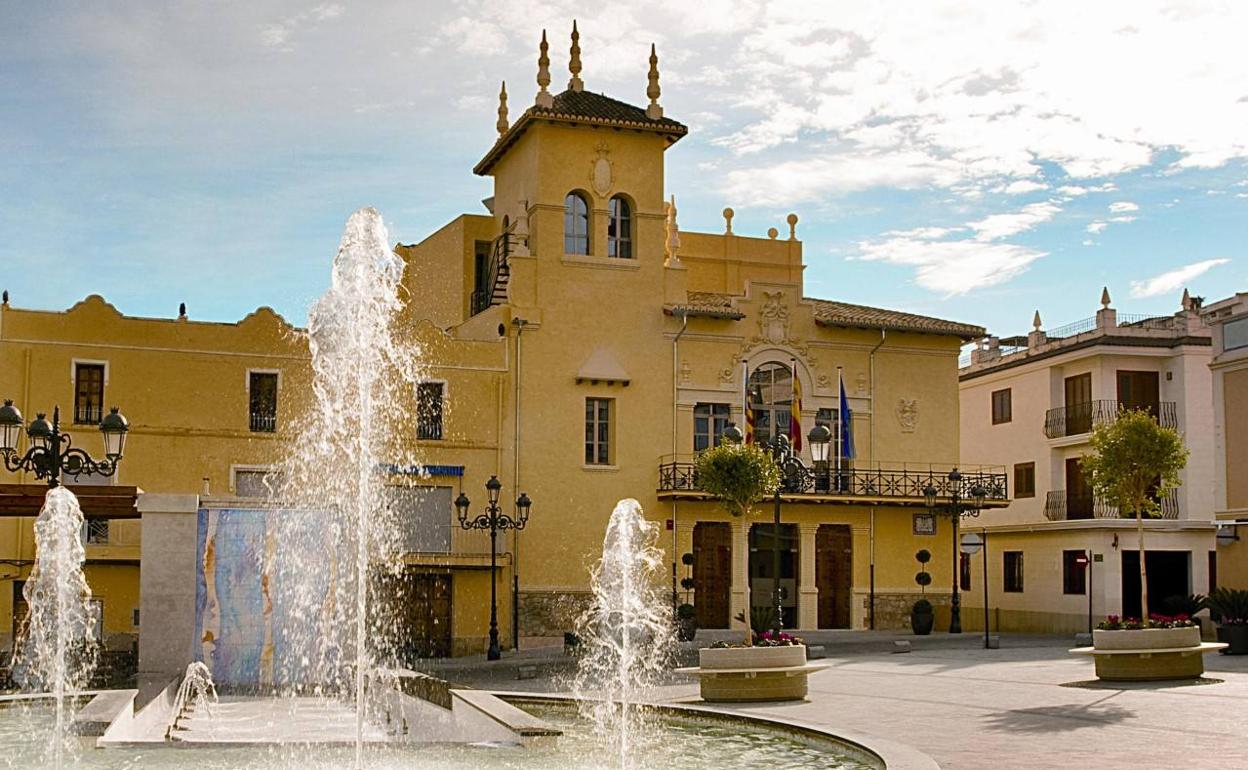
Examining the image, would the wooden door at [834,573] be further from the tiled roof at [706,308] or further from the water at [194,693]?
the water at [194,693]

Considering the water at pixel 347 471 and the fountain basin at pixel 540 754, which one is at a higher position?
the water at pixel 347 471

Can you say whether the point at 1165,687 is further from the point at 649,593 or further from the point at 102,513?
the point at 649,593

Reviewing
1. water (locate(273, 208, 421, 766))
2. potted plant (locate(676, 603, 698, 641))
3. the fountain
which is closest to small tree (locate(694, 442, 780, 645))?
the fountain

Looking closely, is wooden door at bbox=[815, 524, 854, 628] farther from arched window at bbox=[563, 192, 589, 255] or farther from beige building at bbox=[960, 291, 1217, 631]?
arched window at bbox=[563, 192, 589, 255]

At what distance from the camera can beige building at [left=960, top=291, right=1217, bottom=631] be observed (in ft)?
126

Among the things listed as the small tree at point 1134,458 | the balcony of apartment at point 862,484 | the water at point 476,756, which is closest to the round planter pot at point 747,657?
the water at point 476,756

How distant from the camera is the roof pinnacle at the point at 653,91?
38.1 m

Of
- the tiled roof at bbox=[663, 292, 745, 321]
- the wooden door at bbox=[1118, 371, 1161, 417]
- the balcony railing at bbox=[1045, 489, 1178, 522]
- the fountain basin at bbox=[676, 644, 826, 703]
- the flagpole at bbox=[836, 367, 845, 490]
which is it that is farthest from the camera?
the wooden door at bbox=[1118, 371, 1161, 417]

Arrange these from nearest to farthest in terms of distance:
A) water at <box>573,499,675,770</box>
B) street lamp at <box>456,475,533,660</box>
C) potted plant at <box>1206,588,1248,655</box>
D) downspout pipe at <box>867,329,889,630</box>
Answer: water at <box>573,499,675,770</box>
potted plant at <box>1206,588,1248,655</box>
street lamp at <box>456,475,533,660</box>
downspout pipe at <box>867,329,889,630</box>

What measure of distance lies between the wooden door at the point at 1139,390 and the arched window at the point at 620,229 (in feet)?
47.9

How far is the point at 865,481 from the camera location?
38094 mm

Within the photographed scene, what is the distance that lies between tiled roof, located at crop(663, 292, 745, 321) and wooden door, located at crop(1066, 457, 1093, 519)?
11.4 m

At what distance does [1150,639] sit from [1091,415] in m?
21.7

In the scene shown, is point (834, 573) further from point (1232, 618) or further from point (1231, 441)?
point (1232, 618)
